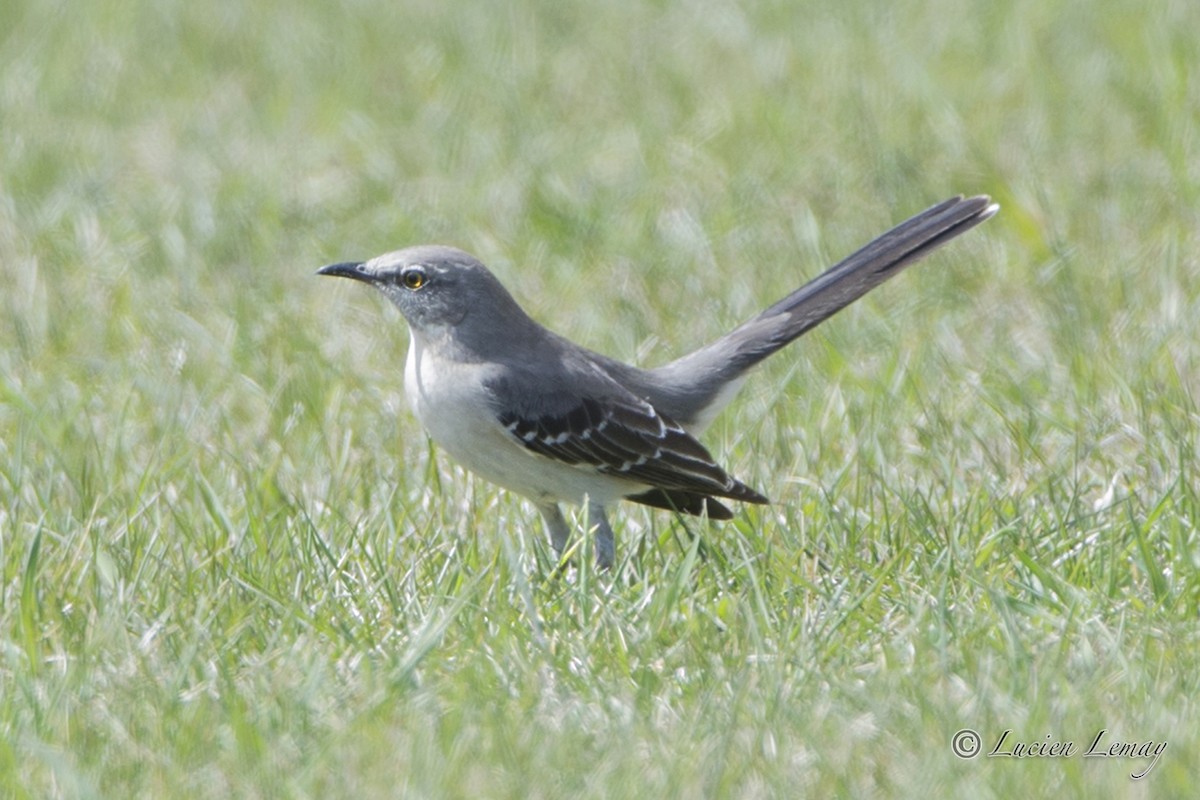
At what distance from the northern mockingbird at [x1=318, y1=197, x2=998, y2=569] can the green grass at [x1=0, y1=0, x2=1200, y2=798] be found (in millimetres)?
182

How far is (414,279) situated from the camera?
6148 millimetres

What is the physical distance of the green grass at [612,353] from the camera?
167 inches

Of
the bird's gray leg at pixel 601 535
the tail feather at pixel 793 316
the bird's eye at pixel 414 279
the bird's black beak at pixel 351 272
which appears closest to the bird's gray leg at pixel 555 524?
the bird's gray leg at pixel 601 535

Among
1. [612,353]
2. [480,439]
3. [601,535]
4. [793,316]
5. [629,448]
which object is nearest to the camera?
[480,439]

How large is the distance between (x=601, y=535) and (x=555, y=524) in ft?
0.83

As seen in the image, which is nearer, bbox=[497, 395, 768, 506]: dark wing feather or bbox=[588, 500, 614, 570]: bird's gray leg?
bbox=[588, 500, 614, 570]: bird's gray leg

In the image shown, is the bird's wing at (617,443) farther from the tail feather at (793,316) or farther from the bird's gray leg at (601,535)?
the tail feather at (793,316)

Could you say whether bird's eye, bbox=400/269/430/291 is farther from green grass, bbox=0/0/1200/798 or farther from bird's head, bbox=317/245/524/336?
green grass, bbox=0/0/1200/798

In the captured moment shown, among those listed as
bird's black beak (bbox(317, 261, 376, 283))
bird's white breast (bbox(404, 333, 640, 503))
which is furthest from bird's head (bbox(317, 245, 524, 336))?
bird's white breast (bbox(404, 333, 640, 503))

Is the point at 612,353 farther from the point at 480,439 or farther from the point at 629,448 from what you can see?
the point at 480,439

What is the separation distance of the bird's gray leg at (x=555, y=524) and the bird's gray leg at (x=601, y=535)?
110 millimetres

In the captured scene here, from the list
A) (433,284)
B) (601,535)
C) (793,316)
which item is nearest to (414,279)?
(433,284)

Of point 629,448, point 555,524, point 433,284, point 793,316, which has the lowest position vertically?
point 555,524

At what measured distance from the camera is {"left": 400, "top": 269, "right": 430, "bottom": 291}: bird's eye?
6.13 metres
